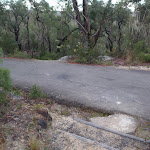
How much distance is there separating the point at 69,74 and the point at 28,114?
3619 mm

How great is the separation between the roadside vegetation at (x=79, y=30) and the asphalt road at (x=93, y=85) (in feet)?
6.66

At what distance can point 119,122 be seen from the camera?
4.06m

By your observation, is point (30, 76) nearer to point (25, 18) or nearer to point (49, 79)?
point (49, 79)

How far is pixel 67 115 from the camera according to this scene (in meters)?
4.38

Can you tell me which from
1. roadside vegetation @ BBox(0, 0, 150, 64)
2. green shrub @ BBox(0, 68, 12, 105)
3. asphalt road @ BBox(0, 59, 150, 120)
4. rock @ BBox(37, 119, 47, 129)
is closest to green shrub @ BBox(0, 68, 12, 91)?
green shrub @ BBox(0, 68, 12, 105)

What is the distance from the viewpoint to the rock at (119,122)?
3.87 m

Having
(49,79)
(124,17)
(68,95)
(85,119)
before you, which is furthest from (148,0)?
(85,119)

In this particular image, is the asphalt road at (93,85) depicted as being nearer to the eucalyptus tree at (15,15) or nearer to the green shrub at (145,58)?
the green shrub at (145,58)

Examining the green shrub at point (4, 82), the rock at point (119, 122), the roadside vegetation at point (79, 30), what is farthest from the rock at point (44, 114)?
the roadside vegetation at point (79, 30)

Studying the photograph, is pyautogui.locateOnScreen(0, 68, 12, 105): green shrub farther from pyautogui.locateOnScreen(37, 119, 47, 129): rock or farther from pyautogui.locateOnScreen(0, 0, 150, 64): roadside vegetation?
pyautogui.locateOnScreen(0, 0, 150, 64): roadside vegetation

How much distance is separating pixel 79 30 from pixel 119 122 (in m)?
9.07

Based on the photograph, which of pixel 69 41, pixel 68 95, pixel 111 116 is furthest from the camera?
pixel 69 41

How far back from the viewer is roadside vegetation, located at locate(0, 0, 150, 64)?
1031cm

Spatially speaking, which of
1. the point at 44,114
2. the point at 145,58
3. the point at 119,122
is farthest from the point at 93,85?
the point at 145,58
